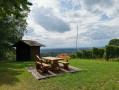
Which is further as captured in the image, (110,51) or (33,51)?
(110,51)

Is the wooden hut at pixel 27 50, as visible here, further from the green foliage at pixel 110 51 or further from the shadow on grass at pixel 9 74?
the green foliage at pixel 110 51

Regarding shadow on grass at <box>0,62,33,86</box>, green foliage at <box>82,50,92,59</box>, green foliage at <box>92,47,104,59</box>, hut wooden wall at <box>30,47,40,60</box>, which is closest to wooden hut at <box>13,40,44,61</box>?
hut wooden wall at <box>30,47,40,60</box>

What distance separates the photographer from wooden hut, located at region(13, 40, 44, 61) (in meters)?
14.9

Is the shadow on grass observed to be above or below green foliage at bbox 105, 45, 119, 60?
below

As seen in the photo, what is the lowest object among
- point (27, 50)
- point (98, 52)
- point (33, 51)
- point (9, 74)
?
point (9, 74)

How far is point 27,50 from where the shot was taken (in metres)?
15.3

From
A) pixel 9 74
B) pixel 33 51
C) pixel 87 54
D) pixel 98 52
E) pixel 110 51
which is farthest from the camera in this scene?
pixel 87 54

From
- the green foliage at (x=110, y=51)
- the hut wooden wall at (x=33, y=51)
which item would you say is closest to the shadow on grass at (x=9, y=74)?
the hut wooden wall at (x=33, y=51)

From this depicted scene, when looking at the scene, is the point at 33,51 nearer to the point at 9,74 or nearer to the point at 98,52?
the point at 9,74

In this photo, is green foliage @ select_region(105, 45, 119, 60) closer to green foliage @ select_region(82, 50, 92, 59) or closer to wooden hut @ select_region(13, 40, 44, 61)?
green foliage @ select_region(82, 50, 92, 59)

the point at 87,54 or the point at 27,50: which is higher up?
the point at 27,50

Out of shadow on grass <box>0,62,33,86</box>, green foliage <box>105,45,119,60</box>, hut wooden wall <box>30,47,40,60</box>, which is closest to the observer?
shadow on grass <box>0,62,33,86</box>

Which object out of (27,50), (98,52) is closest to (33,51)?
(27,50)

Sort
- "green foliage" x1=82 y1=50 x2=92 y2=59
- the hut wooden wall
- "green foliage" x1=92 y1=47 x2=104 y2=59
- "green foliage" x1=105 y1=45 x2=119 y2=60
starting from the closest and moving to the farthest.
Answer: the hut wooden wall, "green foliage" x1=105 y1=45 x2=119 y2=60, "green foliage" x1=92 y1=47 x2=104 y2=59, "green foliage" x1=82 y1=50 x2=92 y2=59
